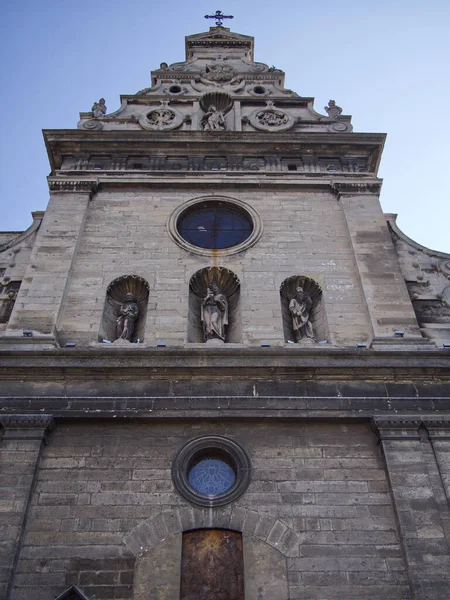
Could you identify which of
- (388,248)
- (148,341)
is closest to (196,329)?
(148,341)

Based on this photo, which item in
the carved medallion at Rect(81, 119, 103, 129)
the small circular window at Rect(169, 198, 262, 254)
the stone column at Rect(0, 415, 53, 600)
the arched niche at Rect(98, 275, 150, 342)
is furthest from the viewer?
the carved medallion at Rect(81, 119, 103, 129)

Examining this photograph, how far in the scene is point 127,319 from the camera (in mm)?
12102

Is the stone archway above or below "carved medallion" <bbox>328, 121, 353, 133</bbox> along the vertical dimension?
below

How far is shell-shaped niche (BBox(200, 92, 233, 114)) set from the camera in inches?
706

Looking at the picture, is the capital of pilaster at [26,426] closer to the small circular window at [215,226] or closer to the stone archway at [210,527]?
the stone archway at [210,527]

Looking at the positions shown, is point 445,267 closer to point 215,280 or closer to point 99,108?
point 215,280

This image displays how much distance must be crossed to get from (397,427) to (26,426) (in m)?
5.76

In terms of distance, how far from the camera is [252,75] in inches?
749

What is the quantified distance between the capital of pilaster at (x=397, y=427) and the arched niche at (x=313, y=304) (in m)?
2.31

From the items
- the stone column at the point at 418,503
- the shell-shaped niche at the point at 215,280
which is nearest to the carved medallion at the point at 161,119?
the shell-shaped niche at the point at 215,280

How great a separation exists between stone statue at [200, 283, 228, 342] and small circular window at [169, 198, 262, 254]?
1271mm

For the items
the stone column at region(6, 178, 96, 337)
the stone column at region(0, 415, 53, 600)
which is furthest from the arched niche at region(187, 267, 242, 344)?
the stone column at region(0, 415, 53, 600)

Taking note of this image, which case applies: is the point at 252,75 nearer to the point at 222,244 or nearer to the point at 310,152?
the point at 310,152

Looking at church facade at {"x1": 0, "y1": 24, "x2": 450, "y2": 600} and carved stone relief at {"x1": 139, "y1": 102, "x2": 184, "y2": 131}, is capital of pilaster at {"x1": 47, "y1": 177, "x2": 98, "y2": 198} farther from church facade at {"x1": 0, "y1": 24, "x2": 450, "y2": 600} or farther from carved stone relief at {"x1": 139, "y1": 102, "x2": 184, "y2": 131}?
carved stone relief at {"x1": 139, "y1": 102, "x2": 184, "y2": 131}
